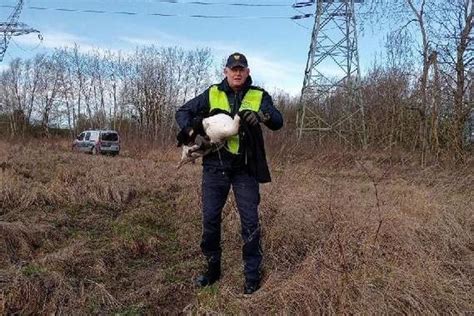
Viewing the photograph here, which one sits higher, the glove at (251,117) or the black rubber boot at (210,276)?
the glove at (251,117)

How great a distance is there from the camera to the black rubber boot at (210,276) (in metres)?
3.59

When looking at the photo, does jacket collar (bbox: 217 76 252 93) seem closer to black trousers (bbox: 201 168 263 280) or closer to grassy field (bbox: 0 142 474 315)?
black trousers (bbox: 201 168 263 280)

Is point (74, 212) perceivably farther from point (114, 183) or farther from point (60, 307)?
point (60, 307)

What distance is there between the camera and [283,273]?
11.6ft

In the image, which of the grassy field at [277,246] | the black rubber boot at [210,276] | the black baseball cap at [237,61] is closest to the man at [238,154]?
the black baseball cap at [237,61]

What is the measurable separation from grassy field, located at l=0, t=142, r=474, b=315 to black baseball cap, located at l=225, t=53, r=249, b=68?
1504 millimetres

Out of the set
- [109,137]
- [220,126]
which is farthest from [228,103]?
[109,137]

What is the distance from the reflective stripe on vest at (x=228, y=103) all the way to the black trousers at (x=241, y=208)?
216 millimetres

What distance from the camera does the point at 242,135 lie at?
3.38 m

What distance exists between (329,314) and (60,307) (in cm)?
176

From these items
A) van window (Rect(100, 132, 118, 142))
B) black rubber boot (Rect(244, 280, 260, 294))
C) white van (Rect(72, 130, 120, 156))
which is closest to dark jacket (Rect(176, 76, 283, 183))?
black rubber boot (Rect(244, 280, 260, 294))

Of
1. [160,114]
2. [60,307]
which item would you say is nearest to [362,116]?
[60,307]

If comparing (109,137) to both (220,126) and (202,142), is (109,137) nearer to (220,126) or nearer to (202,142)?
(202,142)

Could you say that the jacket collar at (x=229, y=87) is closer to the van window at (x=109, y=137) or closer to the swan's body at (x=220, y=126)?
the swan's body at (x=220, y=126)
